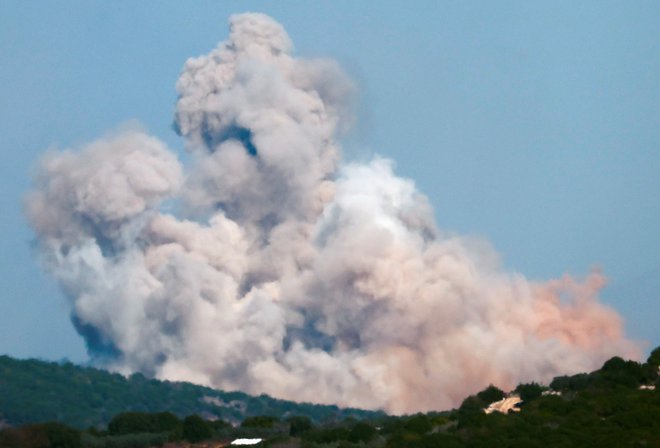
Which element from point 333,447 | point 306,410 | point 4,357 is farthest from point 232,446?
point 4,357

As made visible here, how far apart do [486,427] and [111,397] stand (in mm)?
83487

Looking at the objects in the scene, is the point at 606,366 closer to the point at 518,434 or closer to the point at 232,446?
the point at 518,434

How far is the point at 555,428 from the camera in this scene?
158 ft

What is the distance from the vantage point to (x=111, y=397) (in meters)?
128

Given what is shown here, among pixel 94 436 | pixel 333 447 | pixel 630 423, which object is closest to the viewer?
pixel 630 423

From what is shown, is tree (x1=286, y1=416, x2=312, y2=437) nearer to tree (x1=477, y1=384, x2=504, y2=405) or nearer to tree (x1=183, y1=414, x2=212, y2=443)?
tree (x1=183, y1=414, x2=212, y2=443)

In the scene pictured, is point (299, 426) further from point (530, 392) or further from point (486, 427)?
point (486, 427)

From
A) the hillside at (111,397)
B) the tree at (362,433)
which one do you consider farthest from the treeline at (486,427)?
the hillside at (111,397)

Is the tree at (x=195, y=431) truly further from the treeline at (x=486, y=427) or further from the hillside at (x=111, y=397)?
the hillside at (x=111, y=397)

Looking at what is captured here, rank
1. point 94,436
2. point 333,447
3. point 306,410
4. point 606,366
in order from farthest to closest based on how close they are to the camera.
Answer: point 306,410 < point 606,366 < point 94,436 < point 333,447

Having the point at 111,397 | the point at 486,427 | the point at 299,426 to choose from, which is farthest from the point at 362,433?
the point at 111,397

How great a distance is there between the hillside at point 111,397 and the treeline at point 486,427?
56.0m

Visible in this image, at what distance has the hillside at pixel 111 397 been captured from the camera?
11750cm

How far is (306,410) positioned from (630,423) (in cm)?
8683
